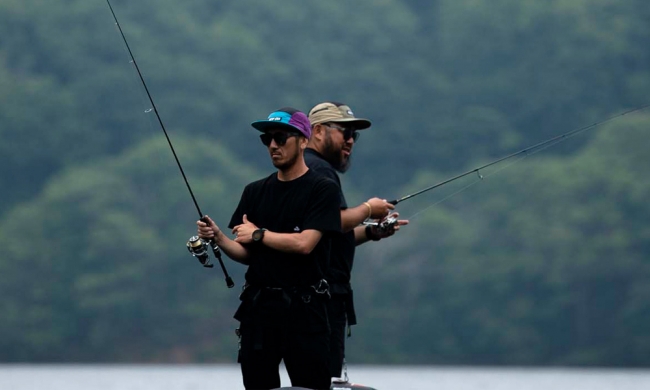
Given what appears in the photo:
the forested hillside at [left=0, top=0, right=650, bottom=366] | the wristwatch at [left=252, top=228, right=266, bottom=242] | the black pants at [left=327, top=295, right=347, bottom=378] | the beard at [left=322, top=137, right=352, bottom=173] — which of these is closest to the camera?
the wristwatch at [left=252, top=228, right=266, bottom=242]

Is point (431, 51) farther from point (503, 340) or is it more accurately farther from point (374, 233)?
point (374, 233)

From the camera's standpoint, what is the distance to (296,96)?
54.9 meters

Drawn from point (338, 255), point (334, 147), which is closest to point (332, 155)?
point (334, 147)

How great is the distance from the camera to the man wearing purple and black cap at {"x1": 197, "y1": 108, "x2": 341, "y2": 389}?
6109mm

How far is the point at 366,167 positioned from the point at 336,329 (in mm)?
44365

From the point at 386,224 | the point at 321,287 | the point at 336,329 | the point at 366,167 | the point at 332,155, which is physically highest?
the point at 366,167

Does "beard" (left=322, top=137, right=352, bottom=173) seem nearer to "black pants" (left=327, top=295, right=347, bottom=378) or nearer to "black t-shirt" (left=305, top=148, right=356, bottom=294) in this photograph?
"black t-shirt" (left=305, top=148, right=356, bottom=294)

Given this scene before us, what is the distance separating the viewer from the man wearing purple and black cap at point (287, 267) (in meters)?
6.11

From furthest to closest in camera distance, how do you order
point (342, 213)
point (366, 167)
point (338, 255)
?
point (366, 167) → point (338, 255) → point (342, 213)

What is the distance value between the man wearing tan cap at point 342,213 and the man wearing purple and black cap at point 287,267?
227 mm

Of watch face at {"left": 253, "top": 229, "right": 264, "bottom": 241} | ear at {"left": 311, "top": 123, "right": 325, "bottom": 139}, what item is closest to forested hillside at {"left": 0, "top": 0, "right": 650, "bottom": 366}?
ear at {"left": 311, "top": 123, "right": 325, "bottom": 139}

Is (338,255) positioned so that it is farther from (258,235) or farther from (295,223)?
(258,235)

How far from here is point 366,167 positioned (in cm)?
5119

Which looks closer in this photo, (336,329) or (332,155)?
(336,329)
